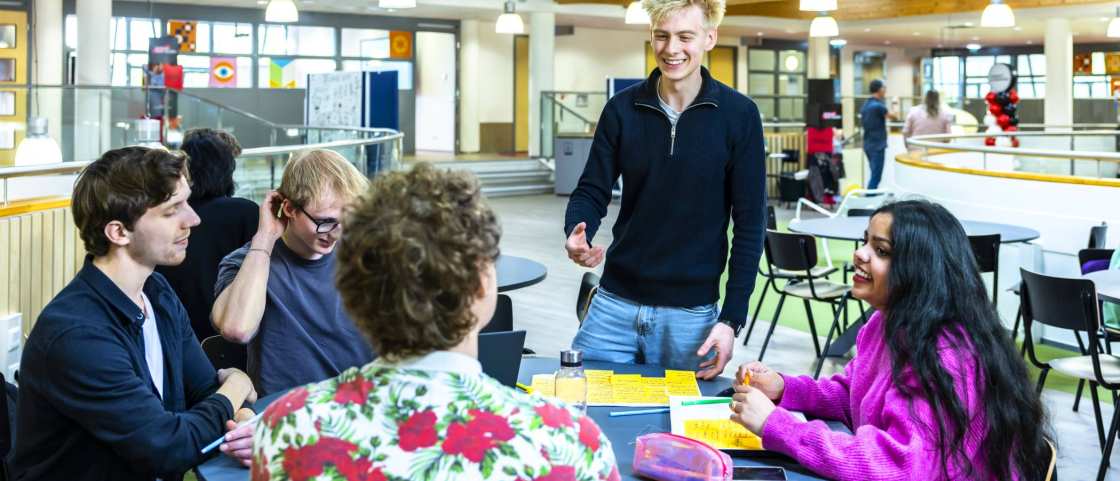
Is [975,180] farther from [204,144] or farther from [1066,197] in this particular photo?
[204,144]

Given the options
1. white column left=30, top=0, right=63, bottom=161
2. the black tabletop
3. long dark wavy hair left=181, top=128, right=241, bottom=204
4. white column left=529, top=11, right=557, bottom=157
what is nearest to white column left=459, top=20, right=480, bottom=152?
white column left=529, top=11, right=557, bottom=157

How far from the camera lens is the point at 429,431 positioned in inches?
49.9

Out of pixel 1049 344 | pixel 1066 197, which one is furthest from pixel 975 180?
pixel 1049 344

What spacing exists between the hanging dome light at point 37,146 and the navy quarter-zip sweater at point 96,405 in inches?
375

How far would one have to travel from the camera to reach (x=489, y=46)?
21.0m

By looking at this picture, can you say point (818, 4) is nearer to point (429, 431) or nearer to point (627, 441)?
point (627, 441)

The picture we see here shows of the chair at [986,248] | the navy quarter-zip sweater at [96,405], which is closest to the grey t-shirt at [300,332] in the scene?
the navy quarter-zip sweater at [96,405]

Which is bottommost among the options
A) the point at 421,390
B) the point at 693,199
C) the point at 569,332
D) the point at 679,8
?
the point at 569,332

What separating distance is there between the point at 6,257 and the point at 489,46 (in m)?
16.8

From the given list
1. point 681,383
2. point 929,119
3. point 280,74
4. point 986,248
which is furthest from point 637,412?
point 280,74

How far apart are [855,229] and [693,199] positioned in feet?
12.6

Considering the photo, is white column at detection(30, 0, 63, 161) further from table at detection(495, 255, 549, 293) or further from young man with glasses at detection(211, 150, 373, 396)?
young man with glasses at detection(211, 150, 373, 396)

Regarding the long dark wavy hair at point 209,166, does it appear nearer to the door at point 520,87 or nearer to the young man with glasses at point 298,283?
the young man with glasses at point 298,283

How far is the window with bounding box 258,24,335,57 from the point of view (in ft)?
61.1
